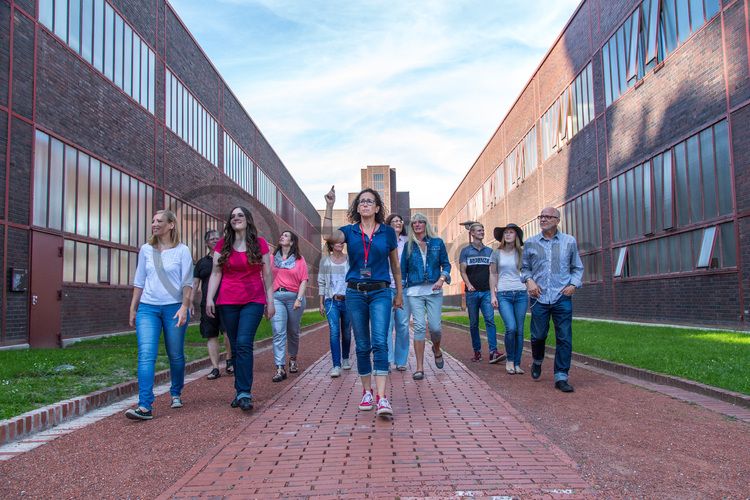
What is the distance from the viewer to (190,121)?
25422 millimetres

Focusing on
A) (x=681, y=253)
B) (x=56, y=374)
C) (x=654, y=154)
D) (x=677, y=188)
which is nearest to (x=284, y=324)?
(x=56, y=374)

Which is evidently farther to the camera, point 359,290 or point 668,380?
point 668,380

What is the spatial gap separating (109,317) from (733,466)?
16123 mm

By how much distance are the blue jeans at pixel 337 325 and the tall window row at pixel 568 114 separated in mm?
18083

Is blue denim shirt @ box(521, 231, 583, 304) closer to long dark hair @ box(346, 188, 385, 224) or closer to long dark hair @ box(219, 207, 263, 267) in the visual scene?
long dark hair @ box(346, 188, 385, 224)

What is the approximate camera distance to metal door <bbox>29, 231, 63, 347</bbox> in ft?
43.8

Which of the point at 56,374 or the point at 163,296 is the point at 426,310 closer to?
the point at 163,296

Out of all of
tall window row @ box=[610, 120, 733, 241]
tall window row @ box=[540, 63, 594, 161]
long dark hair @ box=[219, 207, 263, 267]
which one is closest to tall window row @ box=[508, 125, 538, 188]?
tall window row @ box=[540, 63, 594, 161]

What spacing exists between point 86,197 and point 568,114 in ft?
63.6

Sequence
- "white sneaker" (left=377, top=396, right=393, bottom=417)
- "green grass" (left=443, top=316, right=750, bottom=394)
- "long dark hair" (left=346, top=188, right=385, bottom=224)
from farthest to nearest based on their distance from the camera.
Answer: "green grass" (left=443, top=316, right=750, bottom=394) → "long dark hair" (left=346, top=188, right=385, bottom=224) → "white sneaker" (left=377, top=396, right=393, bottom=417)

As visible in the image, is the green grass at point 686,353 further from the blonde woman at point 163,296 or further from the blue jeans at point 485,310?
the blonde woman at point 163,296

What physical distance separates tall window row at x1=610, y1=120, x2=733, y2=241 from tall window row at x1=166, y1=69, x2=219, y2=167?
51.2ft

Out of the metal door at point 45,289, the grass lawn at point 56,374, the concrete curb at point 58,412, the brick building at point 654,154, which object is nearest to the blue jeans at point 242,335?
the concrete curb at point 58,412

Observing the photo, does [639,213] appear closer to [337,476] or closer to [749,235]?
[749,235]
